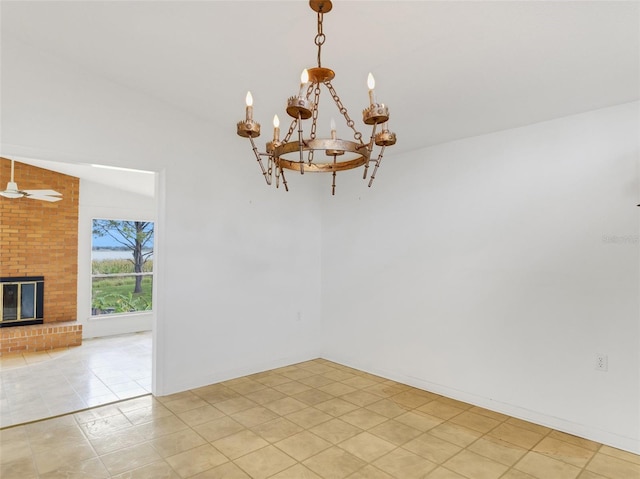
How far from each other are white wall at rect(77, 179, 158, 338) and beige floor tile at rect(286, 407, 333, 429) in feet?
13.8

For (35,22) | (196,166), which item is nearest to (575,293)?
(196,166)

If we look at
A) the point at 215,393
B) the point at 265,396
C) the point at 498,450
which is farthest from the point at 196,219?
the point at 498,450

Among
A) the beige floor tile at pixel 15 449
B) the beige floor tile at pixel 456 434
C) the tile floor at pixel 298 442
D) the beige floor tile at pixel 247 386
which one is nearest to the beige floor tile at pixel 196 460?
the tile floor at pixel 298 442

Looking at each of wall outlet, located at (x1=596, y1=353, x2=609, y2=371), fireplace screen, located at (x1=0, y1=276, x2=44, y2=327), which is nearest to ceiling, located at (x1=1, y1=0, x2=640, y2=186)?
wall outlet, located at (x1=596, y1=353, x2=609, y2=371)

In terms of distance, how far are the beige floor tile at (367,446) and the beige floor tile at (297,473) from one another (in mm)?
366

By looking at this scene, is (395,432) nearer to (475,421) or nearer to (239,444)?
(475,421)

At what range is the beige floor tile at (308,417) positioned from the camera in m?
2.99

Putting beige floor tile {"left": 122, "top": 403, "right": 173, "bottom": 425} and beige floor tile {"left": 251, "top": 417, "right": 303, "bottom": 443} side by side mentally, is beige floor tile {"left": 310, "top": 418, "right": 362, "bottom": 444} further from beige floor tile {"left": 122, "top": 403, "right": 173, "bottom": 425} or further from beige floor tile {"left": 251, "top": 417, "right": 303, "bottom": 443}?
beige floor tile {"left": 122, "top": 403, "right": 173, "bottom": 425}

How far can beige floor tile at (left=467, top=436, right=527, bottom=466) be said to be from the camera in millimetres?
2473

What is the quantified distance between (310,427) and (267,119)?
9.03 feet

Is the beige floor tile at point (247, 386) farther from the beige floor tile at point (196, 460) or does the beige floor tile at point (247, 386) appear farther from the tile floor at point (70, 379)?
the beige floor tile at point (196, 460)

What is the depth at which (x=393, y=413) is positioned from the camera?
319 centimetres

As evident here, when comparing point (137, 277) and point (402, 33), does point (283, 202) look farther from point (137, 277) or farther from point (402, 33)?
point (137, 277)

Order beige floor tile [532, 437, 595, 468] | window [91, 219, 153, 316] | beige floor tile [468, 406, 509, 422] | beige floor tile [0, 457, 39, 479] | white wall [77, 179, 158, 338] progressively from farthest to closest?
window [91, 219, 153, 316]
white wall [77, 179, 158, 338]
beige floor tile [468, 406, 509, 422]
beige floor tile [532, 437, 595, 468]
beige floor tile [0, 457, 39, 479]
